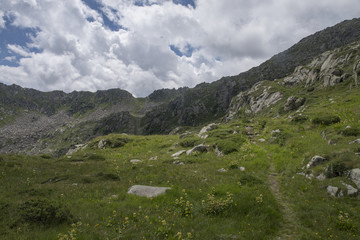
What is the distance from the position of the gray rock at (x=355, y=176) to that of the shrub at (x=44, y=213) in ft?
50.2

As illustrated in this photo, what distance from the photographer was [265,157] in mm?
21688

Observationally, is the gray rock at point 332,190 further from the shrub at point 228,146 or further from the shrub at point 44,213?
the shrub at point 44,213

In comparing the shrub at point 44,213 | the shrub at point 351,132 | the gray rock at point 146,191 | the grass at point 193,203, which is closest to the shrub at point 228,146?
the grass at point 193,203

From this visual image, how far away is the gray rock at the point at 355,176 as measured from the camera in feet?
34.8

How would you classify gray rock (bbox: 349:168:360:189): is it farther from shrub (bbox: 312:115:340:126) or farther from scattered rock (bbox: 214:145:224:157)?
shrub (bbox: 312:115:340:126)

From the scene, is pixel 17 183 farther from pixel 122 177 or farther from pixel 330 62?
pixel 330 62

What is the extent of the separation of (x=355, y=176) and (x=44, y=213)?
16.7 metres

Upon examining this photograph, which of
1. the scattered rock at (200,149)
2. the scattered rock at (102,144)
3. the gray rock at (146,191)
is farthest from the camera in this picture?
the scattered rock at (102,144)

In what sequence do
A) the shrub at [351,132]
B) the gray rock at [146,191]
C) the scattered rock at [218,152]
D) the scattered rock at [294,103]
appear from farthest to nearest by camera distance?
the scattered rock at [294,103], the scattered rock at [218,152], the shrub at [351,132], the gray rock at [146,191]

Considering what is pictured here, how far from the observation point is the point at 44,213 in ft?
28.3

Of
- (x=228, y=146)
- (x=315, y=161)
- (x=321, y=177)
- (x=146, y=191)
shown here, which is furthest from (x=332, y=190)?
(x=228, y=146)

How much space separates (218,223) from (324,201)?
6.72 metres

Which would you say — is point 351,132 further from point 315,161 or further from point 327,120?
point 327,120

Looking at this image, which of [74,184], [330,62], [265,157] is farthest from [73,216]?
[330,62]
